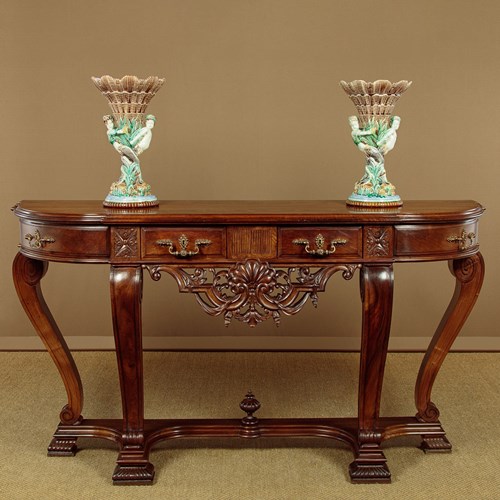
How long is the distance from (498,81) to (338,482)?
250 centimetres

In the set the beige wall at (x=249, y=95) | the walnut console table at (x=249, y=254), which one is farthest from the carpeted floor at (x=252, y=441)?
the beige wall at (x=249, y=95)

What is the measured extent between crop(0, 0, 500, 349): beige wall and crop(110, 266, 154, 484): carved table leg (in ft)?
5.43

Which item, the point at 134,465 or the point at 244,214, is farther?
the point at 134,465

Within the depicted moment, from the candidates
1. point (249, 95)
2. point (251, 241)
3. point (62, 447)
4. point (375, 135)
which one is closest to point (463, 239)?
point (375, 135)

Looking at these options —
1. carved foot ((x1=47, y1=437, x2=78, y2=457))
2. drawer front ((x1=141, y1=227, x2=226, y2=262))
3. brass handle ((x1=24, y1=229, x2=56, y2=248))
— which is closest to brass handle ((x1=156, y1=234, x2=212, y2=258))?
drawer front ((x1=141, y1=227, x2=226, y2=262))

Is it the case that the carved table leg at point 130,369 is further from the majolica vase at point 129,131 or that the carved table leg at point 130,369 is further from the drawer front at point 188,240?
the majolica vase at point 129,131

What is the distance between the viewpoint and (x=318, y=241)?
3.12 meters

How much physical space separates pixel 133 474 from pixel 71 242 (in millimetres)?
870

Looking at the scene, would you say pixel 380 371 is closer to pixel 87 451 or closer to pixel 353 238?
pixel 353 238

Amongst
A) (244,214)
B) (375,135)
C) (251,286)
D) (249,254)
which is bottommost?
(251,286)

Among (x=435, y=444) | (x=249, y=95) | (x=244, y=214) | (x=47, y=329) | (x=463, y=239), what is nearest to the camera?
(x=244, y=214)

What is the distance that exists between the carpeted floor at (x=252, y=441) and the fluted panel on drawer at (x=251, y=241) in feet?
2.73

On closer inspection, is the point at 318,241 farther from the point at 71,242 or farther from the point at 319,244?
Answer: the point at 71,242

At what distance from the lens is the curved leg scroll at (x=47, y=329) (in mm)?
3348
